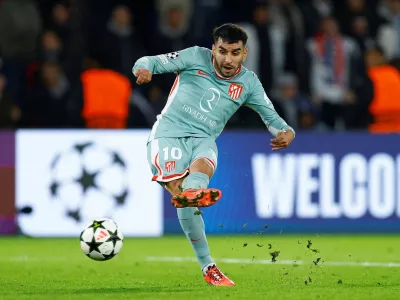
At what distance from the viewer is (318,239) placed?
44.6ft

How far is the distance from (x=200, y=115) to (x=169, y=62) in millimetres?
497

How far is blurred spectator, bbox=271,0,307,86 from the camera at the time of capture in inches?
654

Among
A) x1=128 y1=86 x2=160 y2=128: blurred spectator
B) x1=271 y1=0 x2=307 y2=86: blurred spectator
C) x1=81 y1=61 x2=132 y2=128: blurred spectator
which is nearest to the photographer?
x1=81 y1=61 x2=132 y2=128: blurred spectator

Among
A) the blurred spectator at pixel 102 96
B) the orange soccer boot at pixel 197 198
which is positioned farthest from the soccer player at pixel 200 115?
the blurred spectator at pixel 102 96

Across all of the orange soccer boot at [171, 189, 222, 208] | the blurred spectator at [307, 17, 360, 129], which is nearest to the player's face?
the orange soccer boot at [171, 189, 222, 208]

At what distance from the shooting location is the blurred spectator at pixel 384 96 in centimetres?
1544

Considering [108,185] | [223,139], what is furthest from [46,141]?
[223,139]

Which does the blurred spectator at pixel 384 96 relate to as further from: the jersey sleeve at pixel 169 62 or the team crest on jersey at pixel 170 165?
the team crest on jersey at pixel 170 165

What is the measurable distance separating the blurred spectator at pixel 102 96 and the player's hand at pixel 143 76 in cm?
656

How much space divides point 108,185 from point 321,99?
4359 millimetres

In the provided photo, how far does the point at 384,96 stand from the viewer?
15508 millimetres

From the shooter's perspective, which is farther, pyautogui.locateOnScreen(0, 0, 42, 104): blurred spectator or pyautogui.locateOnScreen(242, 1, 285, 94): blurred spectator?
pyautogui.locateOnScreen(242, 1, 285, 94): blurred spectator

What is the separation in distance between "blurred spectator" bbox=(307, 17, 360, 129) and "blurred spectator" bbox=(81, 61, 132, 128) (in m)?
3.39

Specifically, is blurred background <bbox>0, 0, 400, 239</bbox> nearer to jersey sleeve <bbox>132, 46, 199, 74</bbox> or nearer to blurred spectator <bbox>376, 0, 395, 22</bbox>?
blurred spectator <bbox>376, 0, 395, 22</bbox>
